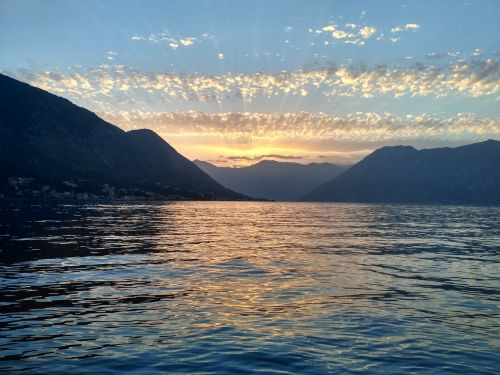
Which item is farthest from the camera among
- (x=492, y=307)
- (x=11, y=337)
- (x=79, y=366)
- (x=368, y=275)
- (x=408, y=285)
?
(x=368, y=275)

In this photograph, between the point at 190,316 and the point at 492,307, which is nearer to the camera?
the point at 190,316

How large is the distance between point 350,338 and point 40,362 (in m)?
13.4

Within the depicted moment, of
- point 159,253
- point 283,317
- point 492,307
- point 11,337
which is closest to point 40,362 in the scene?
point 11,337

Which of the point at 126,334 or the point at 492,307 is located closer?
the point at 126,334

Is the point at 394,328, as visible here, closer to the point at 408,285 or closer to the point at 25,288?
the point at 408,285

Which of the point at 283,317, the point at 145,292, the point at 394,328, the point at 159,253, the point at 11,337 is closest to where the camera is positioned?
the point at 11,337

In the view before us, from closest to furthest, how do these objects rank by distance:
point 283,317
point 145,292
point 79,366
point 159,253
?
point 79,366, point 283,317, point 145,292, point 159,253

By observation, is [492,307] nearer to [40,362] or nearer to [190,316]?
[190,316]

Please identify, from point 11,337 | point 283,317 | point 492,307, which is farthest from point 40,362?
point 492,307

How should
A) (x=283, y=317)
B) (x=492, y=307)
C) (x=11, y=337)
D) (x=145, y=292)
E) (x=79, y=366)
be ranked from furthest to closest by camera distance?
(x=145, y=292) → (x=492, y=307) → (x=283, y=317) → (x=11, y=337) → (x=79, y=366)

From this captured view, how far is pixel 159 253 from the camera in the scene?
50344 millimetres

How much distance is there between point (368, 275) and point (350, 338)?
18527 mm

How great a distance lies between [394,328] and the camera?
21828mm

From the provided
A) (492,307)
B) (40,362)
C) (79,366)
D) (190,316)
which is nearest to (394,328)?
(492,307)
